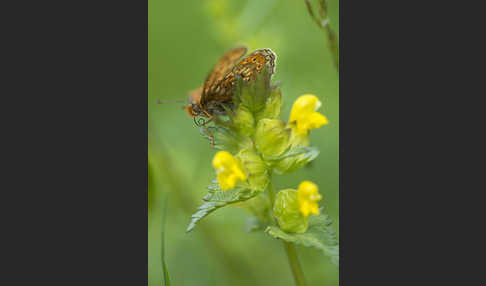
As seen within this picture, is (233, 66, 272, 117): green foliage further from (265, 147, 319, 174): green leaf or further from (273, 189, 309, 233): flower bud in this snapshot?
(273, 189, 309, 233): flower bud

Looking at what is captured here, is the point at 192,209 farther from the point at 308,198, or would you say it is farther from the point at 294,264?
the point at 308,198

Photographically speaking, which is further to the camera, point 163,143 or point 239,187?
point 163,143

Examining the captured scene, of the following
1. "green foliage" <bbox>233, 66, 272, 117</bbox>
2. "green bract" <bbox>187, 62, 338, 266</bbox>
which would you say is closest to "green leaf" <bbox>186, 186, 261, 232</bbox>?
"green bract" <bbox>187, 62, 338, 266</bbox>

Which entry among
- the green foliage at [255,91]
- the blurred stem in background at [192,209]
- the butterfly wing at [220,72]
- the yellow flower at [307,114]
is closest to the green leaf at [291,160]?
the yellow flower at [307,114]

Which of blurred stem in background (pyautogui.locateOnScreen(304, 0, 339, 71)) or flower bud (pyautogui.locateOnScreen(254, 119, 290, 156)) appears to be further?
blurred stem in background (pyautogui.locateOnScreen(304, 0, 339, 71))

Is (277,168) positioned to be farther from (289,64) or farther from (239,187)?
(289,64)

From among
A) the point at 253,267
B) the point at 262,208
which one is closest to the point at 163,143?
the point at 253,267
